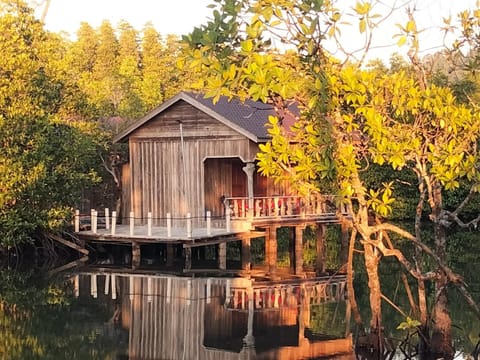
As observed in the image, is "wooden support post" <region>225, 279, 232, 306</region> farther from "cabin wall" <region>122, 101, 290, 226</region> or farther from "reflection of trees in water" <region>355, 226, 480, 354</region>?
"cabin wall" <region>122, 101, 290, 226</region>

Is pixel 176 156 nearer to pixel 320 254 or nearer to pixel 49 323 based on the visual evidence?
pixel 320 254

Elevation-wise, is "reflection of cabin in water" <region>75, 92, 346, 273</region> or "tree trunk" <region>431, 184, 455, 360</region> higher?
"reflection of cabin in water" <region>75, 92, 346, 273</region>

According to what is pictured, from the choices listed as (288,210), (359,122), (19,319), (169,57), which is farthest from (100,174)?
(169,57)

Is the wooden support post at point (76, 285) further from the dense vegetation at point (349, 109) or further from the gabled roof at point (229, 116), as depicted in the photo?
the dense vegetation at point (349, 109)

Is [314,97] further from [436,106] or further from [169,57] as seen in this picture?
[169,57]

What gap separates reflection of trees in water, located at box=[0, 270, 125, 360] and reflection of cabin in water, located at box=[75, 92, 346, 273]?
417 centimetres

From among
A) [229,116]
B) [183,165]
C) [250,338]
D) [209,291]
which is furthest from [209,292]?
[183,165]

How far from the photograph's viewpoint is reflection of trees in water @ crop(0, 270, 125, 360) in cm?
1393

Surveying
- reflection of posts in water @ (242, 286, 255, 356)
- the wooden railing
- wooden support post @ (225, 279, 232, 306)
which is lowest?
reflection of posts in water @ (242, 286, 255, 356)

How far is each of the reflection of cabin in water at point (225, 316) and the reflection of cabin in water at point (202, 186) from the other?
236 cm

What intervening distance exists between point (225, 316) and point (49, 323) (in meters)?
3.57

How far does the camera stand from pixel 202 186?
82.6ft

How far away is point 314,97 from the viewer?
10.8 meters

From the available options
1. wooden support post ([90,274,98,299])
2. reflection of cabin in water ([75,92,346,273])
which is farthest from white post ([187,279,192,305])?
wooden support post ([90,274,98,299])
